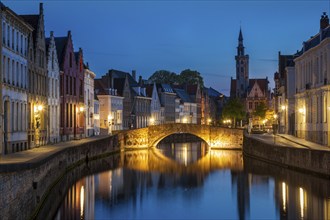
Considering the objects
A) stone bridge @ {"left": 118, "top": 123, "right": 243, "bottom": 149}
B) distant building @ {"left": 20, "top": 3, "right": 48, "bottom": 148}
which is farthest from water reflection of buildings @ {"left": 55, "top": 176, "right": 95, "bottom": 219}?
stone bridge @ {"left": 118, "top": 123, "right": 243, "bottom": 149}

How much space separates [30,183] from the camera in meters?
24.6

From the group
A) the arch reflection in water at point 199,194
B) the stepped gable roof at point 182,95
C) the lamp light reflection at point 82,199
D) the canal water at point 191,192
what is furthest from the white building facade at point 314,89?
the stepped gable roof at point 182,95

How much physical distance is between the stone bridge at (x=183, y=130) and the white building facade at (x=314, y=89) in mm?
12919

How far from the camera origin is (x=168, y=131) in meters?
73.9

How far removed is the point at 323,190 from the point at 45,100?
2300 centimetres

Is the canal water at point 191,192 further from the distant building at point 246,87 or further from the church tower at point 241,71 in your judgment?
the church tower at point 241,71

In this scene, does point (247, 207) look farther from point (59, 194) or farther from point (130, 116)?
point (130, 116)

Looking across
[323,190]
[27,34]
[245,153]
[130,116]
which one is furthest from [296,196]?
[130,116]

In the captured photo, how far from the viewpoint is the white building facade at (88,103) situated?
68.2 m

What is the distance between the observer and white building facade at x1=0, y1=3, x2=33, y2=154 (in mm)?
34438

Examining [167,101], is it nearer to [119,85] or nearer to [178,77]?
[178,77]

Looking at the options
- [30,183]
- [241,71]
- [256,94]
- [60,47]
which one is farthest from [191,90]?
[30,183]

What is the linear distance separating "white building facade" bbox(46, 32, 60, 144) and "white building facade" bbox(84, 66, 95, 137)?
12705 mm

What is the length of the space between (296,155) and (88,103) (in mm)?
32762
